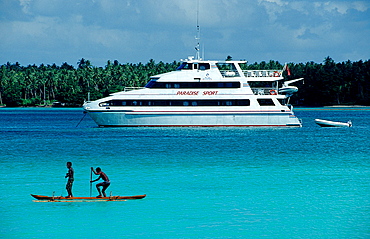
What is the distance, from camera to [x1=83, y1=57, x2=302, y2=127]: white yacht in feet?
186

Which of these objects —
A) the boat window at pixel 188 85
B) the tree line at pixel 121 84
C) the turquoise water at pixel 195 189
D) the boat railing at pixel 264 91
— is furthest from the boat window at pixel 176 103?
the tree line at pixel 121 84

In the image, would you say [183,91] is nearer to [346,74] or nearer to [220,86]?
[220,86]

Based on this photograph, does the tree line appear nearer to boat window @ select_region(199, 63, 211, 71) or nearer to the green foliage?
the green foliage

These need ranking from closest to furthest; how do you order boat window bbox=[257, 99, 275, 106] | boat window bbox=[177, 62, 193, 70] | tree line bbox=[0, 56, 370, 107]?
boat window bbox=[257, 99, 275, 106] < boat window bbox=[177, 62, 193, 70] < tree line bbox=[0, 56, 370, 107]

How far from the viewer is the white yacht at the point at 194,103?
186 ft

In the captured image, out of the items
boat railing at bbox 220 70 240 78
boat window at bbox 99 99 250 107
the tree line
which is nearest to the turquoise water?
boat window at bbox 99 99 250 107

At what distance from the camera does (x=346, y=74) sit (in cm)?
14862

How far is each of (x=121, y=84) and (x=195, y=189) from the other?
135m

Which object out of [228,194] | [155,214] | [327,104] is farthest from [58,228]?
[327,104]

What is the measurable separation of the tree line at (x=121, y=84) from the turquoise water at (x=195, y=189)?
98761 mm

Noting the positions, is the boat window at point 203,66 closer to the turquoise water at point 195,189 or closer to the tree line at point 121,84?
the turquoise water at point 195,189

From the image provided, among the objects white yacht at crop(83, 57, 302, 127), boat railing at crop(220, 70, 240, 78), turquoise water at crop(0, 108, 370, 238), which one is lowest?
turquoise water at crop(0, 108, 370, 238)

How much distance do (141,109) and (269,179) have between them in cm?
2966

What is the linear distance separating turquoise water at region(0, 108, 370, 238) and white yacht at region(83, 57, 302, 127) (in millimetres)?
9033
